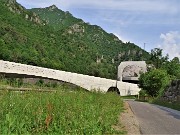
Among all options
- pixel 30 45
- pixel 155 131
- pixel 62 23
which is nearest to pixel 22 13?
pixel 30 45

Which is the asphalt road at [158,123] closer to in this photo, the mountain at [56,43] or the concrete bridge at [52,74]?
the concrete bridge at [52,74]

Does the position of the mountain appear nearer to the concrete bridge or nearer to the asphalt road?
the concrete bridge

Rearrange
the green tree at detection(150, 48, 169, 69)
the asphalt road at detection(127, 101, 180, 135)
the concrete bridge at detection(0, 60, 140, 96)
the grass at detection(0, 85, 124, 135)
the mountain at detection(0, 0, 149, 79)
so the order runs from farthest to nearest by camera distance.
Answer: the green tree at detection(150, 48, 169, 69) → the mountain at detection(0, 0, 149, 79) → the concrete bridge at detection(0, 60, 140, 96) → the asphalt road at detection(127, 101, 180, 135) → the grass at detection(0, 85, 124, 135)

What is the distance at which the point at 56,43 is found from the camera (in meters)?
107

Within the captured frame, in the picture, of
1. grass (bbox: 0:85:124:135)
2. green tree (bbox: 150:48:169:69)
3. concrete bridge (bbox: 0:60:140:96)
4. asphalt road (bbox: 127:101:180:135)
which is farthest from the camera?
green tree (bbox: 150:48:169:69)

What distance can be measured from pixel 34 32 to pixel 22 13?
10031 millimetres

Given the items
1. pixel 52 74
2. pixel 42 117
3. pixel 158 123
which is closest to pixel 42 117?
pixel 42 117

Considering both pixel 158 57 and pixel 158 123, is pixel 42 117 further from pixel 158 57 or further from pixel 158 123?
pixel 158 57

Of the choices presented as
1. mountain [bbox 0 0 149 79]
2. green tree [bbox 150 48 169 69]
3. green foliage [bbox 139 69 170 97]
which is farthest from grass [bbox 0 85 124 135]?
green tree [bbox 150 48 169 69]

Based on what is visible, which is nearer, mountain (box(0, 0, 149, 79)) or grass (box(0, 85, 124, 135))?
grass (box(0, 85, 124, 135))

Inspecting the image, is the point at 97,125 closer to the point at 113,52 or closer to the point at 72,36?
the point at 72,36

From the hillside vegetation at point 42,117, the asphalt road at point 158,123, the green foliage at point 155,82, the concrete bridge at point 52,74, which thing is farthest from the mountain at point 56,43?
the hillside vegetation at point 42,117

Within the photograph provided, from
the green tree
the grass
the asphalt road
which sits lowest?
the asphalt road

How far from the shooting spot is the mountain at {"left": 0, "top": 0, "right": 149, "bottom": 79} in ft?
264
